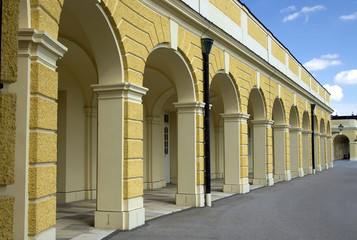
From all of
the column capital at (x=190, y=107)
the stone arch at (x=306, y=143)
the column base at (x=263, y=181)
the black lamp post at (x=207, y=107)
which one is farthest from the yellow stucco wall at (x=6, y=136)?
the stone arch at (x=306, y=143)

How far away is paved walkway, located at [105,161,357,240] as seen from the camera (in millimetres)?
7031

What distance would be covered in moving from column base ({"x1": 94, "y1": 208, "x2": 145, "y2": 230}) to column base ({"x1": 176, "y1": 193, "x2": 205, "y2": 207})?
9.64 feet

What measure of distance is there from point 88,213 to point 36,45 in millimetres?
5115

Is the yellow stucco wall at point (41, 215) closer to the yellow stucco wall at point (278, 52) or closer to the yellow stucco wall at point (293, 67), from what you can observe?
the yellow stucco wall at point (278, 52)

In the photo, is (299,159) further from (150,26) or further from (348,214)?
(150,26)

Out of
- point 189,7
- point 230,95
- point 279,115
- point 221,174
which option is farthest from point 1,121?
point 221,174

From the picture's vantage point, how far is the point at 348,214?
9.33 metres

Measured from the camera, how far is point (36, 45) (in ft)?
15.9

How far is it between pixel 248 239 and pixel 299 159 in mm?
15503

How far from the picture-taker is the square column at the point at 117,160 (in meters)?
7.29

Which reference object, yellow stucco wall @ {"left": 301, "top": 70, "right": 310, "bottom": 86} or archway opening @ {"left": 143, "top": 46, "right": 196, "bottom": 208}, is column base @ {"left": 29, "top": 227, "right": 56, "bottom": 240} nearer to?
archway opening @ {"left": 143, "top": 46, "right": 196, "bottom": 208}

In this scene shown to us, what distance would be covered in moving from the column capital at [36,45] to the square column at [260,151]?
11.6 m

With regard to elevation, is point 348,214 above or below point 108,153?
below

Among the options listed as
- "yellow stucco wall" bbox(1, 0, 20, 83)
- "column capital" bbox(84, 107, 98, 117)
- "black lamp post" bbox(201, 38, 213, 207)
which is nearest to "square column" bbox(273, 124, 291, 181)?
"black lamp post" bbox(201, 38, 213, 207)
